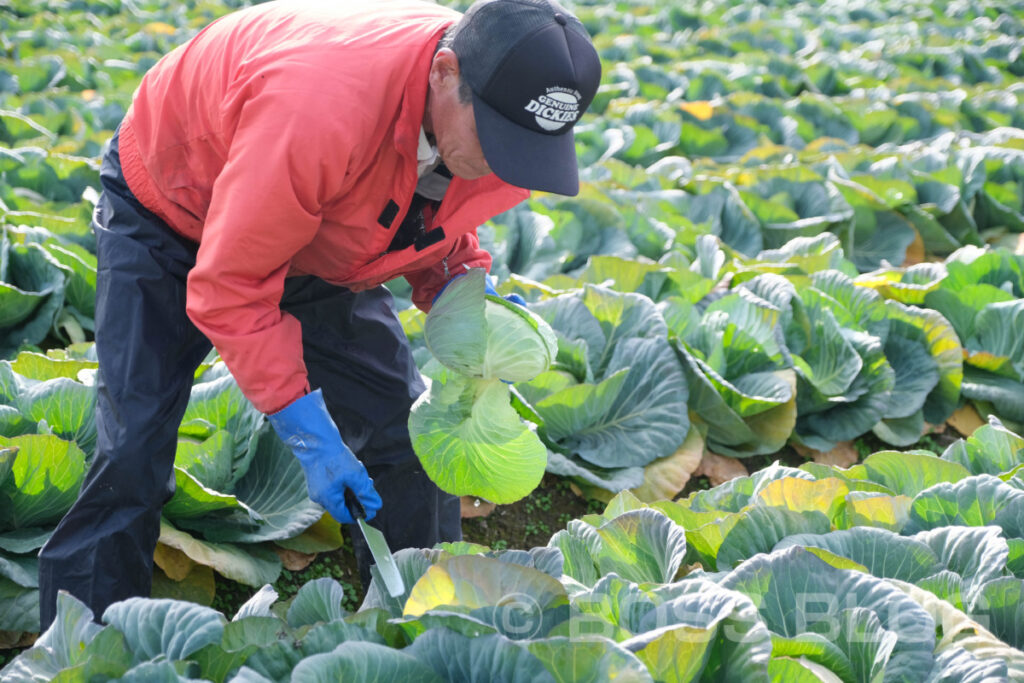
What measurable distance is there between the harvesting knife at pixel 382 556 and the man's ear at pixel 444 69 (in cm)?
107

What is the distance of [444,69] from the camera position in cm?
210

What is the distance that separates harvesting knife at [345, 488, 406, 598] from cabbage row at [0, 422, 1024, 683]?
0.12 ft

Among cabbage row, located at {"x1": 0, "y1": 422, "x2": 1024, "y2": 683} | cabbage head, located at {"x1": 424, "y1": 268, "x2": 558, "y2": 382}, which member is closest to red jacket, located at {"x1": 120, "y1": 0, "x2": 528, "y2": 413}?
cabbage head, located at {"x1": 424, "y1": 268, "x2": 558, "y2": 382}

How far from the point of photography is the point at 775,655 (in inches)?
77.0

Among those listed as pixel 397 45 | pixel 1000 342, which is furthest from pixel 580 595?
pixel 1000 342

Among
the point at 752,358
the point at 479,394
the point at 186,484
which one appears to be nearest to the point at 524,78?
the point at 479,394

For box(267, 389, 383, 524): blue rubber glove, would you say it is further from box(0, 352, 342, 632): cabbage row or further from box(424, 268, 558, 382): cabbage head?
box(0, 352, 342, 632): cabbage row

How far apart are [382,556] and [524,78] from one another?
3.87 ft

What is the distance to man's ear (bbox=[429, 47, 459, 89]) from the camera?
81.5 inches

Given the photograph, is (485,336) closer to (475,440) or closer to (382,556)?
(475,440)

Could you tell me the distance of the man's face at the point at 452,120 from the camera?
2096mm

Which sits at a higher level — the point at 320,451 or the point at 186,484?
the point at 320,451

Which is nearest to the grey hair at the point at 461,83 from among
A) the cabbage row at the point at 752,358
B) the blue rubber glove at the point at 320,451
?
the blue rubber glove at the point at 320,451

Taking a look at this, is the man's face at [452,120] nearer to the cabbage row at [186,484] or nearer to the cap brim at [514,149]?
the cap brim at [514,149]
